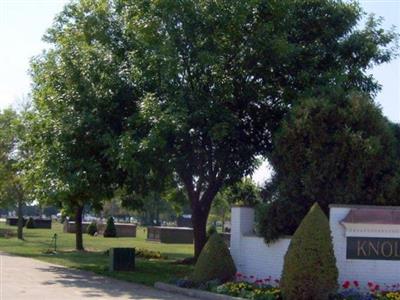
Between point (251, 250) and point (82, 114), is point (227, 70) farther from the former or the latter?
point (251, 250)

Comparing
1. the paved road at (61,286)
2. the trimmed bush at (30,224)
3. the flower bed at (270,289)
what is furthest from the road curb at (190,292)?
the trimmed bush at (30,224)

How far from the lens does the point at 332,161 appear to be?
18453 millimetres

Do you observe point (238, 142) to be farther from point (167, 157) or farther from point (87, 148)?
point (87, 148)

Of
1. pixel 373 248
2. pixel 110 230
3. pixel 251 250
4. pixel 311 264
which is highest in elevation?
pixel 110 230

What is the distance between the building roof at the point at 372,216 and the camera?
17156 mm

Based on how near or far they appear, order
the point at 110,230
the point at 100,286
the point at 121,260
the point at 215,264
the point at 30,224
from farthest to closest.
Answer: the point at 30,224
the point at 110,230
the point at 121,260
the point at 100,286
the point at 215,264

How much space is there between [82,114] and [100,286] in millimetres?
5405

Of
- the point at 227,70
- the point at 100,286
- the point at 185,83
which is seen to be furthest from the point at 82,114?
the point at 100,286

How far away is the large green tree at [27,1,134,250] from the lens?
856 inches

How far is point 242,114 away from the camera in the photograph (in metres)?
23.7

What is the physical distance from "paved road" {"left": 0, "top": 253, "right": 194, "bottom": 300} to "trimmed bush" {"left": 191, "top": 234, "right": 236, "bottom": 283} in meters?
1.08

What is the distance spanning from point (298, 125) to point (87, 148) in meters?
6.89

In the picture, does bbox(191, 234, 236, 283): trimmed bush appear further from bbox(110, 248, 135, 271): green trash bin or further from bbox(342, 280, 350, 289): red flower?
bbox(110, 248, 135, 271): green trash bin

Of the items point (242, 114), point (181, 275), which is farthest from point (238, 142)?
point (181, 275)
